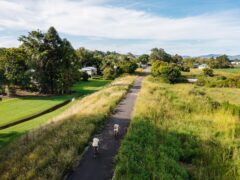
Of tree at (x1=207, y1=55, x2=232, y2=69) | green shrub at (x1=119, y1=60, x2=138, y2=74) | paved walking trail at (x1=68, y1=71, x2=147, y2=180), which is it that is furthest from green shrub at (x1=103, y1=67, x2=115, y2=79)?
tree at (x1=207, y1=55, x2=232, y2=69)

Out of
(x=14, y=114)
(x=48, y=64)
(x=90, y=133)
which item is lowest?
(x=14, y=114)

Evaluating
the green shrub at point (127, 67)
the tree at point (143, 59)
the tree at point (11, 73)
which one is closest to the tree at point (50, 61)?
the tree at point (11, 73)

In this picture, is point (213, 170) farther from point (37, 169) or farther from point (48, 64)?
point (48, 64)

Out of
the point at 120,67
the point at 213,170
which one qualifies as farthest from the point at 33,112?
the point at 120,67

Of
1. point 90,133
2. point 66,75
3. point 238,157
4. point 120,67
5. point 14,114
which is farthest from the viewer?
point 120,67

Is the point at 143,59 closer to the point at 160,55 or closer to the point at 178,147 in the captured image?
the point at 160,55

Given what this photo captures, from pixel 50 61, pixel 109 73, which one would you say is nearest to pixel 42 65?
pixel 50 61
